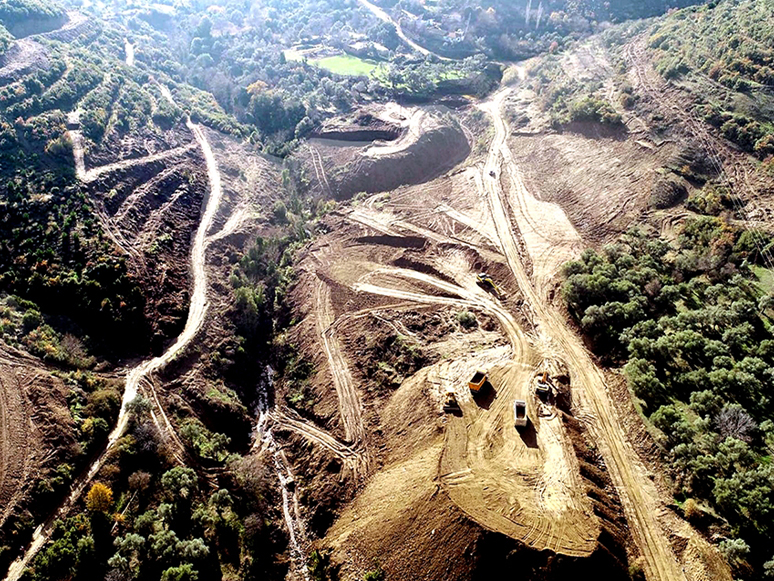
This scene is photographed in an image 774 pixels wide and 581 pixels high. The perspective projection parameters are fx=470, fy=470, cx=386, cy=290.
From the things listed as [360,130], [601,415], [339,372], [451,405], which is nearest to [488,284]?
[451,405]

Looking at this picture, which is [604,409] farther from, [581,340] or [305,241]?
[305,241]

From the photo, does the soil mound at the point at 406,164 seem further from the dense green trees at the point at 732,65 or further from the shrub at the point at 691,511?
the shrub at the point at 691,511

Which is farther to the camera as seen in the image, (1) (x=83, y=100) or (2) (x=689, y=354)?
(1) (x=83, y=100)

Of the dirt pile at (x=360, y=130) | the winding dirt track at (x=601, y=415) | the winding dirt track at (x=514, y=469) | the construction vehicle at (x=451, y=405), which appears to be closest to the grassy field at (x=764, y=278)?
the winding dirt track at (x=601, y=415)

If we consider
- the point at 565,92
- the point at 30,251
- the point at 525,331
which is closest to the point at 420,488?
the point at 525,331

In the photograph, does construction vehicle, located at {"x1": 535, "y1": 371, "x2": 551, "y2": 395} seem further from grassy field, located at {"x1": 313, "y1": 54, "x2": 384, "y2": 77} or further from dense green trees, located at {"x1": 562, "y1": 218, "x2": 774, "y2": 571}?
grassy field, located at {"x1": 313, "y1": 54, "x2": 384, "y2": 77}

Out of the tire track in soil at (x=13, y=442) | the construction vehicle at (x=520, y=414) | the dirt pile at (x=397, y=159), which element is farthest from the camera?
the dirt pile at (x=397, y=159)
